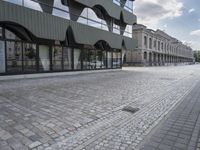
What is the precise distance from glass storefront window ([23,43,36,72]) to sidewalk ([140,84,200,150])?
36.6 feet

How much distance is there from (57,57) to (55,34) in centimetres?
269

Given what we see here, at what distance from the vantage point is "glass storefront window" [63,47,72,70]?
16547 millimetres

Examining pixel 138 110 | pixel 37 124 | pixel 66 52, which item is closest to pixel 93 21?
pixel 66 52

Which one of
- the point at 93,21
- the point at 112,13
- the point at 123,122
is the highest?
the point at 112,13

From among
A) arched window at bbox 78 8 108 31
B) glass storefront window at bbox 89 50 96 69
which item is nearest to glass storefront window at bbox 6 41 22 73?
arched window at bbox 78 8 108 31

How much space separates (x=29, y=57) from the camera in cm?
1364

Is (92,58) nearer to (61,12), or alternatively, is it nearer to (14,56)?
(61,12)

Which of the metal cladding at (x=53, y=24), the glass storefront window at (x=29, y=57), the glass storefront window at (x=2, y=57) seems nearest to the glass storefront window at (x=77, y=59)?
the metal cladding at (x=53, y=24)

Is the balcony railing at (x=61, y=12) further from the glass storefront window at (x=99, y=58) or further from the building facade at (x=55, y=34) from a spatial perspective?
the glass storefront window at (x=99, y=58)

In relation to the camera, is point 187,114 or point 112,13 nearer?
point 187,114

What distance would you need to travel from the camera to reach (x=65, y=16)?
15594 millimetres

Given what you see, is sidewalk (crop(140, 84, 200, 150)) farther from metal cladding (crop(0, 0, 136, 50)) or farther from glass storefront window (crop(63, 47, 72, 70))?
glass storefront window (crop(63, 47, 72, 70))

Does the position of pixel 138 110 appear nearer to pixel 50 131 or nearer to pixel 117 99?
pixel 117 99

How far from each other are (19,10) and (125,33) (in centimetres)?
1692
